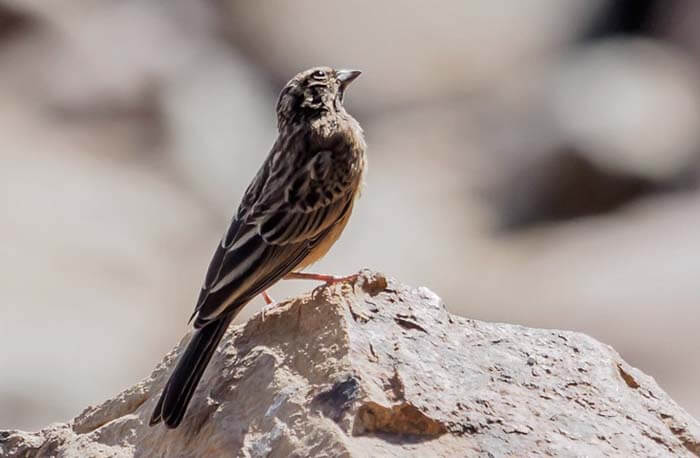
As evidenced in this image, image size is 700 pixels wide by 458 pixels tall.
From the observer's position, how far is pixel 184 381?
246 inches

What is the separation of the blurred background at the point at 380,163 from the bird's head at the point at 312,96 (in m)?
5.57

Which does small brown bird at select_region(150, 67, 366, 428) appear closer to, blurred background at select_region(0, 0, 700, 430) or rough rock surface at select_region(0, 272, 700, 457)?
rough rock surface at select_region(0, 272, 700, 457)

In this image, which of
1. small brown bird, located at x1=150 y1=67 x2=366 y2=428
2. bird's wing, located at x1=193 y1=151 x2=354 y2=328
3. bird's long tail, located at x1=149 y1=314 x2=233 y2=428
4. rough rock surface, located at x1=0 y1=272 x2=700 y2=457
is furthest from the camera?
bird's wing, located at x1=193 y1=151 x2=354 y2=328

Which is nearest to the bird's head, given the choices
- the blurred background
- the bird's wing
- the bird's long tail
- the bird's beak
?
the bird's beak

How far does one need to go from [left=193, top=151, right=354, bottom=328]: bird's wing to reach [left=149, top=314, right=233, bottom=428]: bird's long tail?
10cm

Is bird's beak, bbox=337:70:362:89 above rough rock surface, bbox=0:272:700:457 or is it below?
above

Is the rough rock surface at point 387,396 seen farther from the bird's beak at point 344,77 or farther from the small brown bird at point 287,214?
the bird's beak at point 344,77

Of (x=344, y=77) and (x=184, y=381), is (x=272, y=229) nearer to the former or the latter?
(x=184, y=381)

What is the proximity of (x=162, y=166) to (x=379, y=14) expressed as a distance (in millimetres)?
5485

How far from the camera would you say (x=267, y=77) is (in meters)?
21.1

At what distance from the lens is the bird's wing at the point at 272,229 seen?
6.67m

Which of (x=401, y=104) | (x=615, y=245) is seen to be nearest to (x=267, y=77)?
(x=401, y=104)

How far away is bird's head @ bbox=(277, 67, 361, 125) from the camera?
8117 mm

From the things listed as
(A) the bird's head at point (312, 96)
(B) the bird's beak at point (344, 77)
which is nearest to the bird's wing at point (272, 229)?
(A) the bird's head at point (312, 96)
